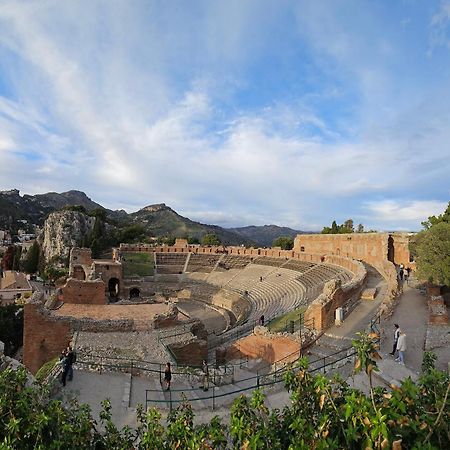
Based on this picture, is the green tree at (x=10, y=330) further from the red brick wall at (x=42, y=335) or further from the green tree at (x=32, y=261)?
the green tree at (x=32, y=261)

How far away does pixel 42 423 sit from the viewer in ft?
13.6

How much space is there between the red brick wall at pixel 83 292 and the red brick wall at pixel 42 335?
7.29 metres

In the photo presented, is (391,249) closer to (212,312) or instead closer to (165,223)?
(212,312)

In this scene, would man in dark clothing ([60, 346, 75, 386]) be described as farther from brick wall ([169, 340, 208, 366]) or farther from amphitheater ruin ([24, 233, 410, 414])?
brick wall ([169, 340, 208, 366])

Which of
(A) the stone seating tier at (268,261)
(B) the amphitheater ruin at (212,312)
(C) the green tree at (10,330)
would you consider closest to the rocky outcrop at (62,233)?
(B) the amphitheater ruin at (212,312)

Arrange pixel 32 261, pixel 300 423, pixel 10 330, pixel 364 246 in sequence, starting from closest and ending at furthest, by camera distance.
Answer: pixel 300 423
pixel 10 330
pixel 364 246
pixel 32 261

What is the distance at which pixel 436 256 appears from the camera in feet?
51.9

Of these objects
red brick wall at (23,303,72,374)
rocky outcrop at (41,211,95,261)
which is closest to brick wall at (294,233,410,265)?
red brick wall at (23,303,72,374)

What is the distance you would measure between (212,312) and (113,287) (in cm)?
1342

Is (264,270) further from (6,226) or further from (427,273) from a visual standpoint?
(6,226)

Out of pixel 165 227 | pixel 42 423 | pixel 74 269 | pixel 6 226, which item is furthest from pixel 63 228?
pixel 165 227

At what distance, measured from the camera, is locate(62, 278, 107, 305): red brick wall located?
853 inches

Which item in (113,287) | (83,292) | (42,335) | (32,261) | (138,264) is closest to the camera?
(42,335)

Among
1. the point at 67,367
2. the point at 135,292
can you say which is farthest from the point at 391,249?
the point at 67,367
